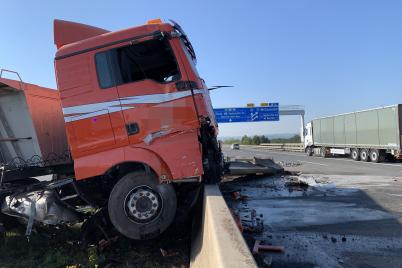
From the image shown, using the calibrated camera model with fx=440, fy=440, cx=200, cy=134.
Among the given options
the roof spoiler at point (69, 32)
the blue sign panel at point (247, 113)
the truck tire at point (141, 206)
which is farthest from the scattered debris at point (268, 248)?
the blue sign panel at point (247, 113)

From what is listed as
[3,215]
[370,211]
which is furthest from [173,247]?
[370,211]

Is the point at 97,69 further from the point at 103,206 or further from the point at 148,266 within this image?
the point at 148,266

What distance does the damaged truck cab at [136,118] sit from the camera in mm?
6059

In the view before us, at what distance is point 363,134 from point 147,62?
25508 mm

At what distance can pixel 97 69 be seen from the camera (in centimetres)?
629

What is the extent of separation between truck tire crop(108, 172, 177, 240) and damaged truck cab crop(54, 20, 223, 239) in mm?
14

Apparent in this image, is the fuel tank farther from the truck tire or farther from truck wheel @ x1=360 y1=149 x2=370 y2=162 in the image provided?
truck wheel @ x1=360 y1=149 x2=370 y2=162

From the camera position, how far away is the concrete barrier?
10.3ft

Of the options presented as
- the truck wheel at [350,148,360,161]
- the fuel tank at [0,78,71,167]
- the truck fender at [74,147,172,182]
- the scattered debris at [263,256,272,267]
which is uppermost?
the fuel tank at [0,78,71,167]

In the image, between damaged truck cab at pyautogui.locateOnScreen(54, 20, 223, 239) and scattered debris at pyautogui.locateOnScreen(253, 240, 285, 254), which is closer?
scattered debris at pyautogui.locateOnScreen(253, 240, 285, 254)

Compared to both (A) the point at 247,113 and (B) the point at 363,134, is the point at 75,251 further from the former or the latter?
(A) the point at 247,113

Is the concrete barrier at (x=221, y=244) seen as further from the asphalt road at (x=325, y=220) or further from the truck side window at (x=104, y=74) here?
the truck side window at (x=104, y=74)

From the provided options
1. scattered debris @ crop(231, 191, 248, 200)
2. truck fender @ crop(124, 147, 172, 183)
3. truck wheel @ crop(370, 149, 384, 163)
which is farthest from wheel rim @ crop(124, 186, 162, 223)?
truck wheel @ crop(370, 149, 384, 163)

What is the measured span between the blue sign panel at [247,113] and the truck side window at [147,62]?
4072 cm
